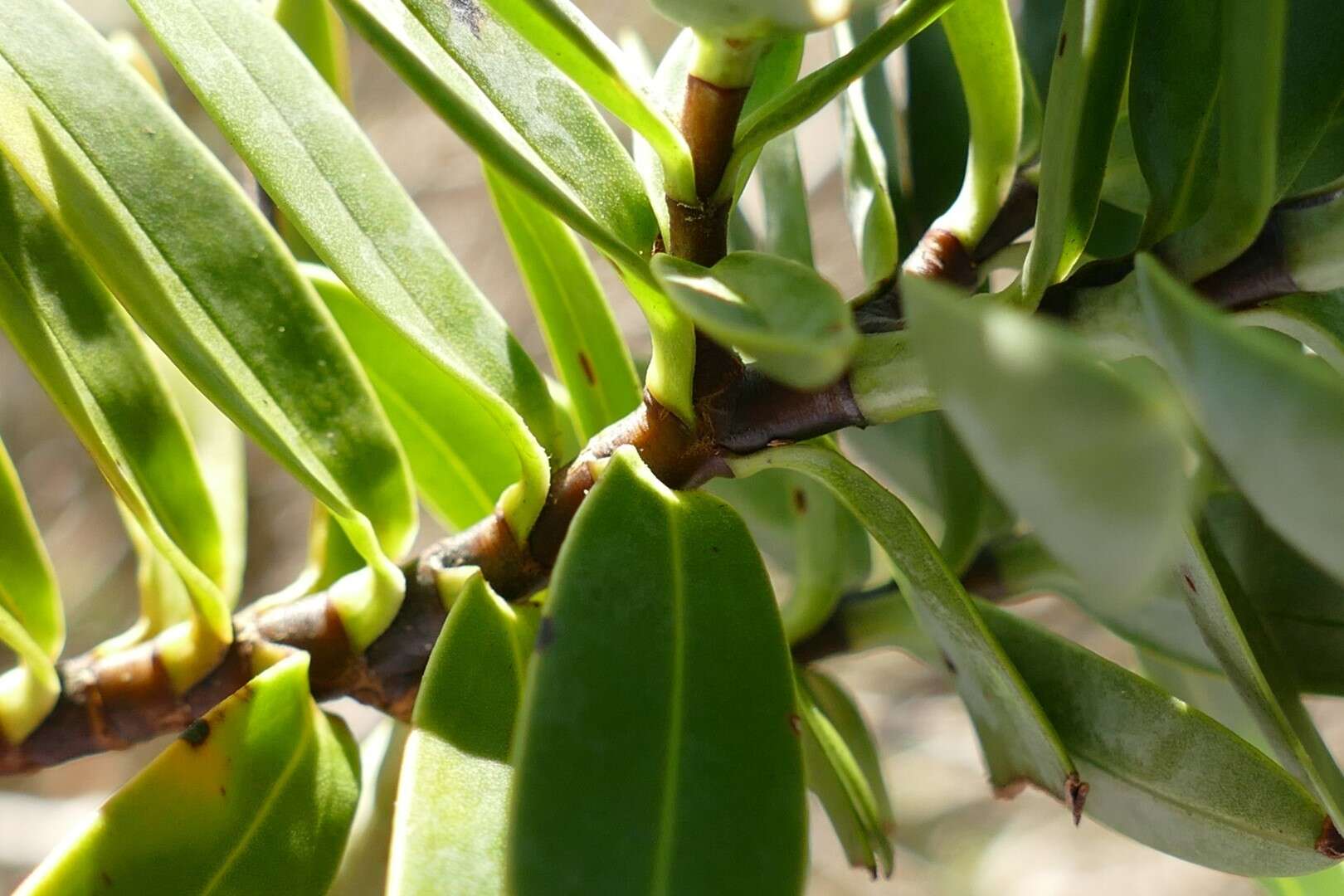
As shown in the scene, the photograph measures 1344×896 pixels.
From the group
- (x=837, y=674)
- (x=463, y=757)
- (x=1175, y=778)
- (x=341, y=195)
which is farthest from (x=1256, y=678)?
(x=837, y=674)

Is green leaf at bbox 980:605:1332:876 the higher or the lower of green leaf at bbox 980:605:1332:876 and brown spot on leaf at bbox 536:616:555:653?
the lower

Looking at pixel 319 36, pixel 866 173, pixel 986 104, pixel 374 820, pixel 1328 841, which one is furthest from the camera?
pixel 374 820

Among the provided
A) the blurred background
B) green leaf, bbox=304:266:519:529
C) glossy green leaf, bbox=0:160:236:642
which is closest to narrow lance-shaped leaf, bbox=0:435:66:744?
glossy green leaf, bbox=0:160:236:642

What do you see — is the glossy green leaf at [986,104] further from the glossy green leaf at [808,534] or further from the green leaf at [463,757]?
the green leaf at [463,757]

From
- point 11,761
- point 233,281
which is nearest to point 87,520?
point 11,761

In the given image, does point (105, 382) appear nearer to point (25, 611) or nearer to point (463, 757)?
point (25, 611)

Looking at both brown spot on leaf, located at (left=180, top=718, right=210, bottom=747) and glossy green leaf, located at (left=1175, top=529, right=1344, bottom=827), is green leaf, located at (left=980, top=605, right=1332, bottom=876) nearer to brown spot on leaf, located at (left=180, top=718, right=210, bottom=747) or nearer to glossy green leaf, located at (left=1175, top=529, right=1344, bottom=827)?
glossy green leaf, located at (left=1175, top=529, right=1344, bottom=827)

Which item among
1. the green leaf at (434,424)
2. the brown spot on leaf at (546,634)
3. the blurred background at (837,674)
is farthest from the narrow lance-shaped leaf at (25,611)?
the blurred background at (837,674)
